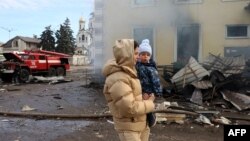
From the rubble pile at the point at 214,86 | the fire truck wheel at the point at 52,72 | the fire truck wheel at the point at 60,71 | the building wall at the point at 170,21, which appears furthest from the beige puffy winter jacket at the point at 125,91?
the fire truck wheel at the point at 60,71

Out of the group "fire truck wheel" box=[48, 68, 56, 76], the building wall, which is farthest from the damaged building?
"fire truck wheel" box=[48, 68, 56, 76]

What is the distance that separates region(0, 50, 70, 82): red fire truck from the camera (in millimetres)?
20203

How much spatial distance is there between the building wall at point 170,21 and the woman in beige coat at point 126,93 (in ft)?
36.7

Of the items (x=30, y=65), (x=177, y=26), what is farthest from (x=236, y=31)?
(x=30, y=65)

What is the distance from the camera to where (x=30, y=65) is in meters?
21.1

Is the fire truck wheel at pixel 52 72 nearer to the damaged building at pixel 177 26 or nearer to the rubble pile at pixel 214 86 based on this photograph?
the damaged building at pixel 177 26

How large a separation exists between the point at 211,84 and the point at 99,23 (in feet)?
21.2

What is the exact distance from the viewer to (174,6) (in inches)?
582

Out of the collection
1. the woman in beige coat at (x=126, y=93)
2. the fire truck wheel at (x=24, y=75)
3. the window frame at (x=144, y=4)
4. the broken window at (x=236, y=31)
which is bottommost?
the fire truck wheel at (x=24, y=75)

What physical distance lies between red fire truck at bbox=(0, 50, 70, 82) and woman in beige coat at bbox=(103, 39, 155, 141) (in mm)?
17264

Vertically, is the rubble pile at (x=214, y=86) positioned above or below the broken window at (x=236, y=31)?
below

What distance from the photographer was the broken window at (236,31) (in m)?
14.3

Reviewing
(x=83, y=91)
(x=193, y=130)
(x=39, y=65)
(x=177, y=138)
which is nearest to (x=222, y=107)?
(x=193, y=130)

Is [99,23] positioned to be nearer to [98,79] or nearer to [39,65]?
[98,79]
